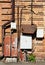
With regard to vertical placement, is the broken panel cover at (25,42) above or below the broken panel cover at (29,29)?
below

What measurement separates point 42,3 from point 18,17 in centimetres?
92

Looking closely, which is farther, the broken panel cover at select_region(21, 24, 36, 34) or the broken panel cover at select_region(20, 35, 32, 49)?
the broken panel cover at select_region(20, 35, 32, 49)

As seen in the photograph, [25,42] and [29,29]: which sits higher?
[29,29]

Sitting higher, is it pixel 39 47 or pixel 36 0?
pixel 36 0

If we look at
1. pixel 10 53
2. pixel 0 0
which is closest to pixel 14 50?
pixel 10 53

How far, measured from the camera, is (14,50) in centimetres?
2267

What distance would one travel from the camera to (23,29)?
22500 mm

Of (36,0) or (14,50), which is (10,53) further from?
(36,0)

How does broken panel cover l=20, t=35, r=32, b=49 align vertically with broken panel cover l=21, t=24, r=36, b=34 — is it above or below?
below

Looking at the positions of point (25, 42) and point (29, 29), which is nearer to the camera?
point (29, 29)

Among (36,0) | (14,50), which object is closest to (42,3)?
(36,0)

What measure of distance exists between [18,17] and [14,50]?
111cm

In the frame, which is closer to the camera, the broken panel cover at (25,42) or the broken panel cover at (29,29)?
the broken panel cover at (29,29)

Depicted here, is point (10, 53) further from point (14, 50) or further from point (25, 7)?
point (25, 7)
